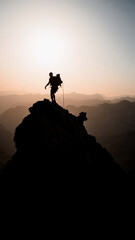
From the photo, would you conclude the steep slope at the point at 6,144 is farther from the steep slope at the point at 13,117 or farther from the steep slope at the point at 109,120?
the steep slope at the point at 109,120

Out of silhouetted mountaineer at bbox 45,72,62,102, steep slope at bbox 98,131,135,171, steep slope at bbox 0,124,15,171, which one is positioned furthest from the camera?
steep slope at bbox 0,124,15,171

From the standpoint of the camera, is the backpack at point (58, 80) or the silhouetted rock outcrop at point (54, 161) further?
the backpack at point (58, 80)

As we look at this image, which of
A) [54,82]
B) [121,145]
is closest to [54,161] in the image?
[54,82]

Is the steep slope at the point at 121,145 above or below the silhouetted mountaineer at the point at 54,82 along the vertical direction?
below

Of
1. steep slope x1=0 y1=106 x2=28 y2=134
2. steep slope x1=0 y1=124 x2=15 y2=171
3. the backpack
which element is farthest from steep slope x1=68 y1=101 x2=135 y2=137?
the backpack

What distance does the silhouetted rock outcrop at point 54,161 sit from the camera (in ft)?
43.5

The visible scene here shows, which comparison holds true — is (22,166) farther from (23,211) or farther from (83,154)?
(83,154)

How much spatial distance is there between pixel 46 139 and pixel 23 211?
5353 millimetres

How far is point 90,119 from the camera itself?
153 metres

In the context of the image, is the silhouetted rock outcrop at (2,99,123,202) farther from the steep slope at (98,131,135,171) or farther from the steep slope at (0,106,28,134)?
the steep slope at (0,106,28,134)

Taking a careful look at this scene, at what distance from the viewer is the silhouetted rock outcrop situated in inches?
523

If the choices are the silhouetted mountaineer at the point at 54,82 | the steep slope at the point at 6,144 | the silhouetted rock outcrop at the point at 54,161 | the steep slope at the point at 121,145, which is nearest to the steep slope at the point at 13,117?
the steep slope at the point at 6,144

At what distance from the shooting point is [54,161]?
13.7 metres

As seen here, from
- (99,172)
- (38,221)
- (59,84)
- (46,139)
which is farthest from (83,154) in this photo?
(59,84)
